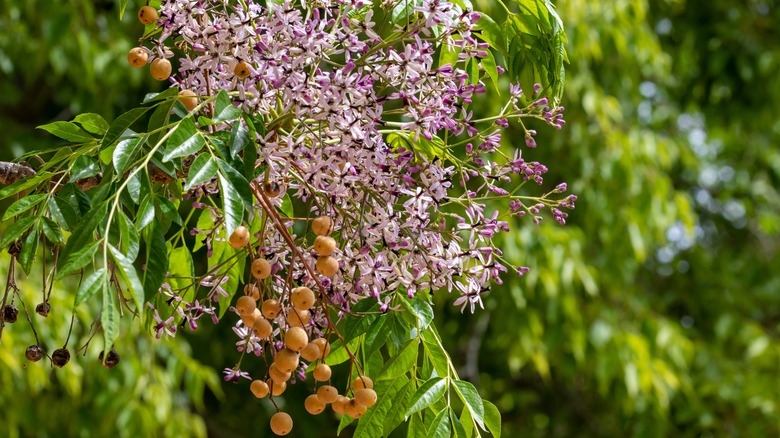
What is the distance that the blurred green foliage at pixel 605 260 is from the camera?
2.95 meters

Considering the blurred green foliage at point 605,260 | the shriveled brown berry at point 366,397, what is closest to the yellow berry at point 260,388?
the shriveled brown berry at point 366,397

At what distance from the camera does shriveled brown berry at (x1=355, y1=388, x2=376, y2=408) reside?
3.11 feet

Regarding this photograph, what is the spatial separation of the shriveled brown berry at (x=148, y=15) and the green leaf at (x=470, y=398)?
0.46 m

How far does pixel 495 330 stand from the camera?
3363 mm

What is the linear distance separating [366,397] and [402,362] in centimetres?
6

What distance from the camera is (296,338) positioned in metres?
0.91

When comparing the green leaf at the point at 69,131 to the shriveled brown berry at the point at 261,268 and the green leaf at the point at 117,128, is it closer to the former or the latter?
the green leaf at the point at 117,128

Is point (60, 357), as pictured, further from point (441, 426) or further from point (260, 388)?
point (441, 426)

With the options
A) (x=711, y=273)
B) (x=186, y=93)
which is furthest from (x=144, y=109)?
(x=711, y=273)

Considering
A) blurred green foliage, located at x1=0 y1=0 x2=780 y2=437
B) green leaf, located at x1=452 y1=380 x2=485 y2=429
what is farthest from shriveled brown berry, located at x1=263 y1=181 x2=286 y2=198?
blurred green foliage, located at x1=0 y1=0 x2=780 y2=437

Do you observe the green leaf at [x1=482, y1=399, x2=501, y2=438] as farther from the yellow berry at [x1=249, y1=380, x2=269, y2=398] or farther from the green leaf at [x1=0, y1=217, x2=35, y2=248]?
the green leaf at [x1=0, y1=217, x2=35, y2=248]

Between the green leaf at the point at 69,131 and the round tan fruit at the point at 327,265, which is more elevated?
the green leaf at the point at 69,131

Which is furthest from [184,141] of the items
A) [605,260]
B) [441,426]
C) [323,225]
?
[605,260]

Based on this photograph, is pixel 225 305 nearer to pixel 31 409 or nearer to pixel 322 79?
pixel 322 79
